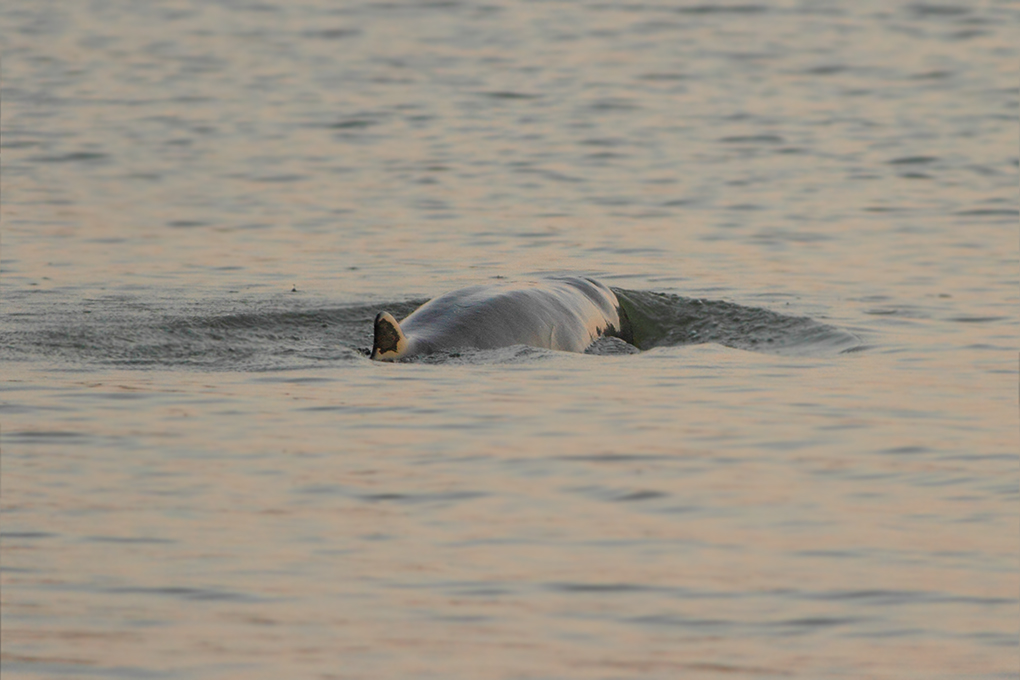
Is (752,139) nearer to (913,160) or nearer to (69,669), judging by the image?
(913,160)

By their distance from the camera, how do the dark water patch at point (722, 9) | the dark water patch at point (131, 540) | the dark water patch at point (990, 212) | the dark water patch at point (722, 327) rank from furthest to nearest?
the dark water patch at point (722, 9), the dark water patch at point (990, 212), the dark water patch at point (722, 327), the dark water patch at point (131, 540)

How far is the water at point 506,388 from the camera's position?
7.54 meters

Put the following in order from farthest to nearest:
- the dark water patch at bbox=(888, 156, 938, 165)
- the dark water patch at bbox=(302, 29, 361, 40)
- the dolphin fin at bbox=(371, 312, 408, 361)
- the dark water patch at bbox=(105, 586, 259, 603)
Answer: the dark water patch at bbox=(302, 29, 361, 40) → the dark water patch at bbox=(888, 156, 938, 165) → the dolphin fin at bbox=(371, 312, 408, 361) → the dark water patch at bbox=(105, 586, 259, 603)

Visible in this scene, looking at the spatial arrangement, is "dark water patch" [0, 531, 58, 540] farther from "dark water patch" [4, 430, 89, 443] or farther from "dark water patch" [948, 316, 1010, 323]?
"dark water patch" [948, 316, 1010, 323]

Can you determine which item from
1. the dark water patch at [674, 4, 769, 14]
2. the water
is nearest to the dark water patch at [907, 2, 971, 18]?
the dark water patch at [674, 4, 769, 14]

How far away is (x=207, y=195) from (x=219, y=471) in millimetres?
12333

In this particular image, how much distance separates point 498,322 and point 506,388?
3.69 ft

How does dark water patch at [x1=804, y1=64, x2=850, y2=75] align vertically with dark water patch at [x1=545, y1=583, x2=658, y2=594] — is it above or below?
above

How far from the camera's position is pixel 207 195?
21.7 m

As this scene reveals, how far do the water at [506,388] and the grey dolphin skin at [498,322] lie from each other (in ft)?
0.68

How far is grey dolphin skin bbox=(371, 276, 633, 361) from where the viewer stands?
1271 cm

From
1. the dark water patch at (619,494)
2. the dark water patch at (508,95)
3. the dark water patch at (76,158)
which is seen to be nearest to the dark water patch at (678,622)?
the dark water patch at (619,494)

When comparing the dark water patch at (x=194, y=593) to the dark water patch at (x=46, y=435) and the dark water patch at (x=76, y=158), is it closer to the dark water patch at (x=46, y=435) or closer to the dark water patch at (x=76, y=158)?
the dark water patch at (x=46, y=435)

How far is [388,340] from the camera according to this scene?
1252cm
